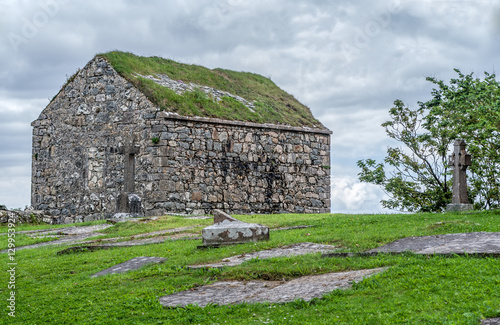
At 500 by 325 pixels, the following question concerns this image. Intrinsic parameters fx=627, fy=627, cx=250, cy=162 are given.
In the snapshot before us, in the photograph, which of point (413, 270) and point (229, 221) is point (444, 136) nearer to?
point (229, 221)

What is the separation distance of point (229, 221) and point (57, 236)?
7.70 m

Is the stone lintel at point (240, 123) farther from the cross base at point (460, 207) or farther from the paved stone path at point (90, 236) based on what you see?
the cross base at point (460, 207)

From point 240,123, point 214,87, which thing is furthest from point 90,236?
point 214,87

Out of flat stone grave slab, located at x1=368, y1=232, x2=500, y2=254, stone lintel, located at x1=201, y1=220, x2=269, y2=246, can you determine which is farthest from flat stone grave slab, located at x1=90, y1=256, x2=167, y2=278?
flat stone grave slab, located at x1=368, y1=232, x2=500, y2=254

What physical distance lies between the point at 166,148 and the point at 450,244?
50.0 ft

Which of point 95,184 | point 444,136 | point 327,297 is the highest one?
point 444,136

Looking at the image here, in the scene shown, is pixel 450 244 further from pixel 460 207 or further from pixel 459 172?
pixel 459 172

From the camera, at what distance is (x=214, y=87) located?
1136 inches

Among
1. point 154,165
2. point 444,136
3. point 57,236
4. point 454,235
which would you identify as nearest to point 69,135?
point 154,165

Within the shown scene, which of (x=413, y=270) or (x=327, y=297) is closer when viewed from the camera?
(x=327, y=297)

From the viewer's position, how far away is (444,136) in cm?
2606

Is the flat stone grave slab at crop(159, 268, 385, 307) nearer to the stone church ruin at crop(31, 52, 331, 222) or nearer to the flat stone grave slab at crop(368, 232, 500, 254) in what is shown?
the flat stone grave slab at crop(368, 232, 500, 254)

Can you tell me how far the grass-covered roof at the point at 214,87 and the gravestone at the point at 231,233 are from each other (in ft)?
39.8

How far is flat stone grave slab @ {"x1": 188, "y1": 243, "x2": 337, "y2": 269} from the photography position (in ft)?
35.0
